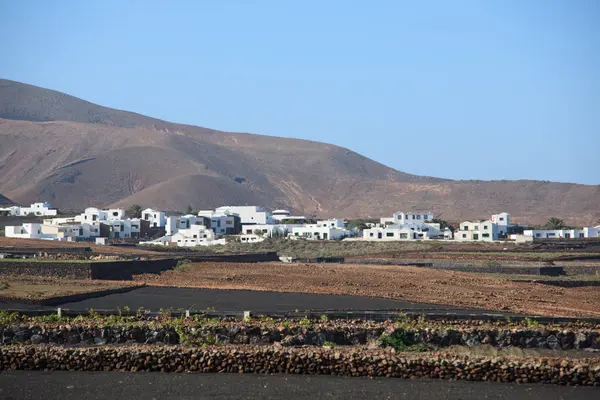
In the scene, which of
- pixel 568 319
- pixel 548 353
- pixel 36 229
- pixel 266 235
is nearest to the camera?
pixel 548 353

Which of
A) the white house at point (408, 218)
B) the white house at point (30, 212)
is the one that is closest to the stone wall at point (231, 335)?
the white house at point (408, 218)

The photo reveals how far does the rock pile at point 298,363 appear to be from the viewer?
16641 mm

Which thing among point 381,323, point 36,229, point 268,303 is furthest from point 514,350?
point 36,229

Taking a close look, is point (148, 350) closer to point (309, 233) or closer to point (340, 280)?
point (340, 280)

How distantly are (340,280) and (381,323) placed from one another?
794 inches

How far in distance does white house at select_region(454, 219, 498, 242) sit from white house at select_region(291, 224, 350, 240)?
11911 mm

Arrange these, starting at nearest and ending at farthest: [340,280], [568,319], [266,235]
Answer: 1. [568,319]
2. [340,280]
3. [266,235]

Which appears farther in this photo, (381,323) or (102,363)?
(381,323)

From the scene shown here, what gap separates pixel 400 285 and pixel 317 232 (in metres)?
58.5

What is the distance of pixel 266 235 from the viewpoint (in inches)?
3713

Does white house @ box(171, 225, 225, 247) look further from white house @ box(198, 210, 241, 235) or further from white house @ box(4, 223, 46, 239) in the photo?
white house @ box(198, 210, 241, 235)

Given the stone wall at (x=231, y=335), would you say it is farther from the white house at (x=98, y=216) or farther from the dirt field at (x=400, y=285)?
the white house at (x=98, y=216)

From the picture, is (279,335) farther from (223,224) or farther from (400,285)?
(223,224)

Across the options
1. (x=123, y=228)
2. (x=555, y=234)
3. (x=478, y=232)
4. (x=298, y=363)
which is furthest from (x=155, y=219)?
(x=298, y=363)
